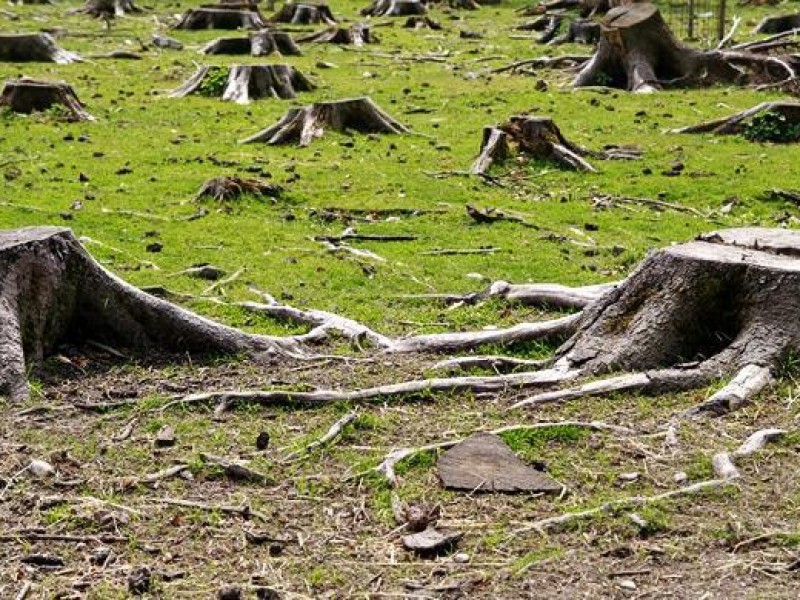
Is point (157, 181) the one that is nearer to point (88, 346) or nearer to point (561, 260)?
point (561, 260)

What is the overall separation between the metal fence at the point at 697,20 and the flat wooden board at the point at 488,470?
22.4 m

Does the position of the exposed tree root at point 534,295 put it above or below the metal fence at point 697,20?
above

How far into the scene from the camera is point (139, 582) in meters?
5.40

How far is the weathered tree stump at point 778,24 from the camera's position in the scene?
3006 cm

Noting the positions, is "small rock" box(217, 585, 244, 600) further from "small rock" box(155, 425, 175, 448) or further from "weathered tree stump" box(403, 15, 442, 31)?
"weathered tree stump" box(403, 15, 442, 31)

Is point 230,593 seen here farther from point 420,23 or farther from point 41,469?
point 420,23

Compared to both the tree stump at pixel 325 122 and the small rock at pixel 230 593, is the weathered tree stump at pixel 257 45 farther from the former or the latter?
the small rock at pixel 230 593

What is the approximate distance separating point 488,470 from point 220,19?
30391 mm

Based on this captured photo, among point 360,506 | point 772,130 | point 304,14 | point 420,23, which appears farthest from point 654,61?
point 360,506

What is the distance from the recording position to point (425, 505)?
623 cm

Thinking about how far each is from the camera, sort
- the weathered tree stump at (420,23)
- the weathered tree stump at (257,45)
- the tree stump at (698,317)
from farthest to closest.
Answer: the weathered tree stump at (420,23), the weathered tree stump at (257,45), the tree stump at (698,317)

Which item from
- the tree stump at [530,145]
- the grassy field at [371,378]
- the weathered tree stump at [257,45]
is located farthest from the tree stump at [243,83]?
the tree stump at [530,145]

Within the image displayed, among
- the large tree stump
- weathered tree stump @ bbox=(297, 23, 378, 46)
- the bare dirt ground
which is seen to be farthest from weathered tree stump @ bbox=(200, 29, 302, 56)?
the bare dirt ground

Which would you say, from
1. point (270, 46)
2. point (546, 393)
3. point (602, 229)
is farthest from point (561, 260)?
point (270, 46)
